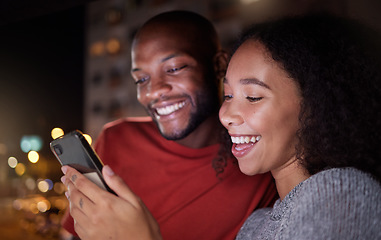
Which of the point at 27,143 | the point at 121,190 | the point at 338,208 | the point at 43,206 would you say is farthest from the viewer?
the point at 43,206

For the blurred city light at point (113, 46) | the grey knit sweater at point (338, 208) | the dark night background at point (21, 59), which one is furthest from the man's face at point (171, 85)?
the blurred city light at point (113, 46)

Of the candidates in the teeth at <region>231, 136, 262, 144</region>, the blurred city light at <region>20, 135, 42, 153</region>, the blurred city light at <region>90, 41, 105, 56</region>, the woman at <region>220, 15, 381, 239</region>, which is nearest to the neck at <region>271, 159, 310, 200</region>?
the woman at <region>220, 15, 381, 239</region>

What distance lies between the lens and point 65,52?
4.07m

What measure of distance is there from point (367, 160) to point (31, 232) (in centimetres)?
673

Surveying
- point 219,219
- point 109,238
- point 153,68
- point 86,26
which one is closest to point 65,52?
point 153,68

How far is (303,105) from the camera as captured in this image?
1235 mm

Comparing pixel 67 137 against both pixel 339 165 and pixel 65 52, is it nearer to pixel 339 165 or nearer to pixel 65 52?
pixel 339 165

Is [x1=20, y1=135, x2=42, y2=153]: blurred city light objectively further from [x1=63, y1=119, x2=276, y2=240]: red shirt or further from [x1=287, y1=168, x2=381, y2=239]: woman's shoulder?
[x1=287, y1=168, x2=381, y2=239]: woman's shoulder

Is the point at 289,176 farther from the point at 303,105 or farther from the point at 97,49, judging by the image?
the point at 97,49

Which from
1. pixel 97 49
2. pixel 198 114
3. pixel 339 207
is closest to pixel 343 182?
pixel 339 207

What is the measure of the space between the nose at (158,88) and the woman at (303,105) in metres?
0.53

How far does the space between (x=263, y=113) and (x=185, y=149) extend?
34.6 inches

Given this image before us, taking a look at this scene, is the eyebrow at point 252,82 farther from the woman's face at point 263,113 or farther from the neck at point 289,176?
the neck at point 289,176

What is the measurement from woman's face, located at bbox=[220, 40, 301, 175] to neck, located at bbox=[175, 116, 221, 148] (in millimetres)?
755
